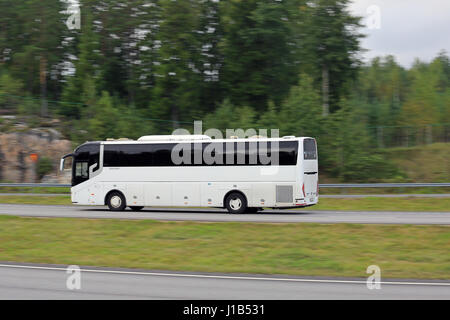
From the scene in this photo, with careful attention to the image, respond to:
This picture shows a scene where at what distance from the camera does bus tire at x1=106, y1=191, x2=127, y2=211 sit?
27328 millimetres

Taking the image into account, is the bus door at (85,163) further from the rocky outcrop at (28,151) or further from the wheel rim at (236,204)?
the rocky outcrop at (28,151)

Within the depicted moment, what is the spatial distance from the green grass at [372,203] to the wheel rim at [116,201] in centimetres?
497

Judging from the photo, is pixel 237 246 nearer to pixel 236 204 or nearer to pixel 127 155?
pixel 236 204

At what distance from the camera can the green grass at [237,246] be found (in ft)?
43.8

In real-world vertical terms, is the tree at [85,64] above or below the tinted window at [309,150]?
above

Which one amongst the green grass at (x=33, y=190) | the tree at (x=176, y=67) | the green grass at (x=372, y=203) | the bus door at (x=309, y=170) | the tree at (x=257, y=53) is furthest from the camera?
the tree at (x=176, y=67)

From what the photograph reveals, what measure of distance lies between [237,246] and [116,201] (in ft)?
41.1

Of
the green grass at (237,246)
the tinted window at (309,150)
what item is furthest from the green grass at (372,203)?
the green grass at (237,246)

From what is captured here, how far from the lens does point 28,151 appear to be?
4534 cm

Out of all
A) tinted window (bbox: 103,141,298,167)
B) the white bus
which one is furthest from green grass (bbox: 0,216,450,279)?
tinted window (bbox: 103,141,298,167)

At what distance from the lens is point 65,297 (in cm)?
989

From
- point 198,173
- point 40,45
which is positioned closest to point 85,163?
point 198,173

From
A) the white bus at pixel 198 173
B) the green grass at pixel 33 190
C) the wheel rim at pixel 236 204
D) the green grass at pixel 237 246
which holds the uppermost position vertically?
the white bus at pixel 198 173

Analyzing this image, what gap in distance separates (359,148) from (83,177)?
74.4ft
